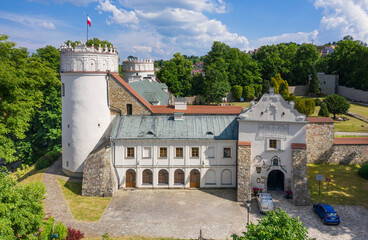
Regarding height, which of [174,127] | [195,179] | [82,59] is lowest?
[195,179]

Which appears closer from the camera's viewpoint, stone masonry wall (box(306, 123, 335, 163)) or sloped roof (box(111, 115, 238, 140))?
sloped roof (box(111, 115, 238, 140))

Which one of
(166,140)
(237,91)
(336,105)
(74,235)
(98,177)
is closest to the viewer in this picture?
(74,235)

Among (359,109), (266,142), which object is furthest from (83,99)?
(359,109)

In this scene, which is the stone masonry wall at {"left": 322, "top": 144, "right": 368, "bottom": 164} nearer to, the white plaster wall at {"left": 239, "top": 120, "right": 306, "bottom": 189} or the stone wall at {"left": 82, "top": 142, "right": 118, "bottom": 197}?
the white plaster wall at {"left": 239, "top": 120, "right": 306, "bottom": 189}

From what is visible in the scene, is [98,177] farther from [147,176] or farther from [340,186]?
[340,186]

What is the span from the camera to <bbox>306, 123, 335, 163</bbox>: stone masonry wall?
129 feet

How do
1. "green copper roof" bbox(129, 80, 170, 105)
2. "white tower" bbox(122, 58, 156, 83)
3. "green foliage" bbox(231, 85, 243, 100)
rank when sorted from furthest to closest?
"green foliage" bbox(231, 85, 243, 100) < "white tower" bbox(122, 58, 156, 83) < "green copper roof" bbox(129, 80, 170, 105)

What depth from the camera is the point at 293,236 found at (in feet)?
51.1

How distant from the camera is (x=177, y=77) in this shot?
80.1 meters

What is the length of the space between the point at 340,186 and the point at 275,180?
6.91 meters

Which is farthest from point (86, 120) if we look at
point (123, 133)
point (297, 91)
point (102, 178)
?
point (297, 91)

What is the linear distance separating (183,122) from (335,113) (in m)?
36.9

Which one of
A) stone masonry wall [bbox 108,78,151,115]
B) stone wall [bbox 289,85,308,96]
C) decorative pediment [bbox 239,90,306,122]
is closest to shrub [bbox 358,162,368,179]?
Answer: decorative pediment [bbox 239,90,306,122]

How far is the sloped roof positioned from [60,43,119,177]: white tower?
2694mm
